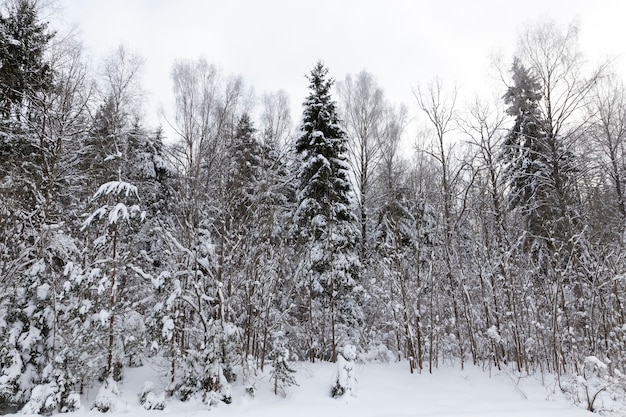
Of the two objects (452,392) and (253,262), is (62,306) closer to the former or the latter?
(253,262)

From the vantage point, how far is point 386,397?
698 cm

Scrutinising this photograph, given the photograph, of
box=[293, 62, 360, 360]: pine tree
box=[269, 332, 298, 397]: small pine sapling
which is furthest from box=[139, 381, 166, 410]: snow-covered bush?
box=[293, 62, 360, 360]: pine tree

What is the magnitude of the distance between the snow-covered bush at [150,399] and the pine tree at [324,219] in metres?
3.81

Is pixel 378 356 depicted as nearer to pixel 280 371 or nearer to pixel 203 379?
pixel 280 371

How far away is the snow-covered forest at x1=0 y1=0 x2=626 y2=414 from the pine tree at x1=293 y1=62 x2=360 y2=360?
72 mm

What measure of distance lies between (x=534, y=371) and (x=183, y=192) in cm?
947

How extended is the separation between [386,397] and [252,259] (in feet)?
13.6

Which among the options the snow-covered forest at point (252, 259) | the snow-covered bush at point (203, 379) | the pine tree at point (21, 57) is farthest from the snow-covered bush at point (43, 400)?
A: the pine tree at point (21, 57)

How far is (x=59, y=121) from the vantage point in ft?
26.8

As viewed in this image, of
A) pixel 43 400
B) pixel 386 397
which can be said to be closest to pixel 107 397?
pixel 43 400

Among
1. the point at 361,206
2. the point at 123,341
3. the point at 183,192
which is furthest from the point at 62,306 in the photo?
the point at 361,206

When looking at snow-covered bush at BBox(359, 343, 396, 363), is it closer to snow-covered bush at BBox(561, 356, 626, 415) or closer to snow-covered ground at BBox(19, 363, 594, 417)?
snow-covered ground at BBox(19, 363, 594, 417)

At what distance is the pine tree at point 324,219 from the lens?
10094 mm

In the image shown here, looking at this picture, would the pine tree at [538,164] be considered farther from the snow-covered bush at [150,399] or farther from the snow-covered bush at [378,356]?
the snow-covered bush at [150,399]
